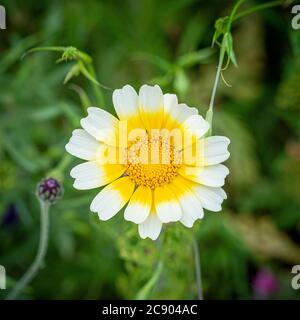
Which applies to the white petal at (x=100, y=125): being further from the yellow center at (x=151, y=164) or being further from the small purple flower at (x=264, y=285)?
the small purple flower at (x=264, y=285)

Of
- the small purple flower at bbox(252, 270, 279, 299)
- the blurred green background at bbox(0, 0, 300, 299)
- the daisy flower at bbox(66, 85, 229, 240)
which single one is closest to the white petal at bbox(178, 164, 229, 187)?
the daisy flower at bbox(66, 85, 229, 240)

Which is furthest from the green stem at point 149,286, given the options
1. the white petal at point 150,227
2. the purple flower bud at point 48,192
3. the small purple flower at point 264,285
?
the small purple flower at point 264,285

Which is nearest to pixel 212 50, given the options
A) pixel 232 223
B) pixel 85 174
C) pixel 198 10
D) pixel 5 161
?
pixel 198 10

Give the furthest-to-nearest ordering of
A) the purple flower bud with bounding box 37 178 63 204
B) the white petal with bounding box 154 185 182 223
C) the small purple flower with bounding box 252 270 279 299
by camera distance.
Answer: the small purple flower with bounding box 252 270 279 299
the purple flower bud with bounding box 37 178 63 204
the white petal with bounding box 154 185 182 223

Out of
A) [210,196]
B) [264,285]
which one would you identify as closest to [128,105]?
[210,196]

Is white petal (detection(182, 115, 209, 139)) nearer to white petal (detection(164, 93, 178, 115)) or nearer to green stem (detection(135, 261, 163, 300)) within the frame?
white petal (detection(164, 93, 178, 115))
